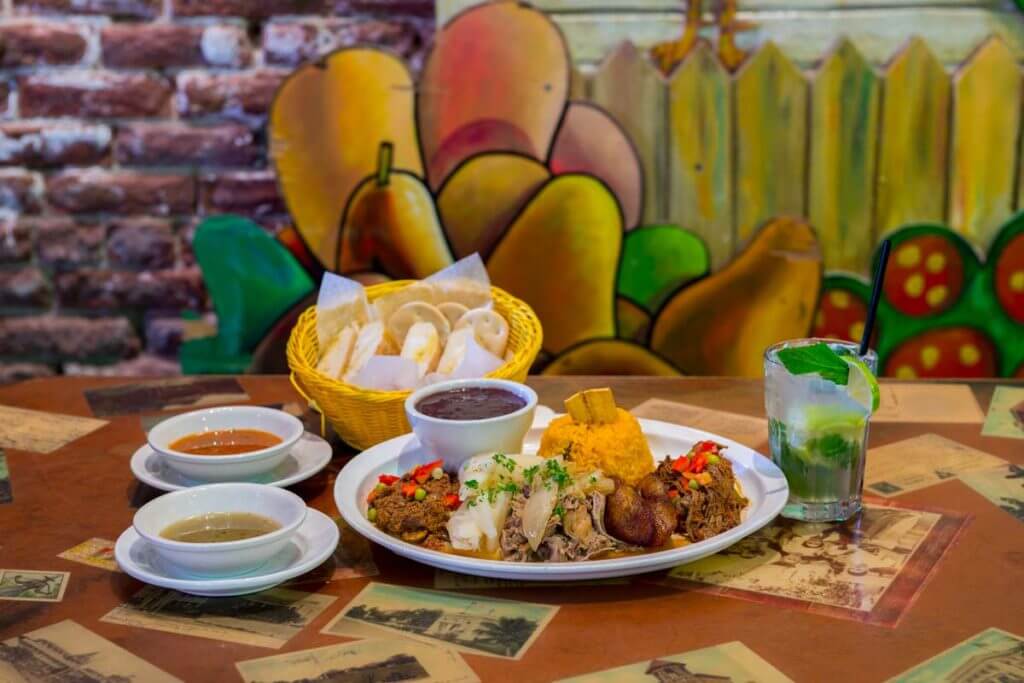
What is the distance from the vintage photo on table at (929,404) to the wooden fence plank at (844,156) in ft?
3.62

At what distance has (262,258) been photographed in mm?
2955

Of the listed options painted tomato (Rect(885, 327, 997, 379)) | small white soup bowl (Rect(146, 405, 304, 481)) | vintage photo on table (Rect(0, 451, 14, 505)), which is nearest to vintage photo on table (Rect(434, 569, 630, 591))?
small white soup bowl (Rect(146, 405, 304, 481))

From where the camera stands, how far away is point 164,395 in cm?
188

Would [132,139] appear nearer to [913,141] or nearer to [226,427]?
[226,427]

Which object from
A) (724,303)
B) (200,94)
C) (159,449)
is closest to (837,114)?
(724,303)

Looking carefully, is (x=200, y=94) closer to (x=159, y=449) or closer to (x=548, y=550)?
(x=159, y=449)

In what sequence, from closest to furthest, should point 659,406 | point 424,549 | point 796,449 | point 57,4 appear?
point 424,549
point 796,449
point 659,406
point 57,4

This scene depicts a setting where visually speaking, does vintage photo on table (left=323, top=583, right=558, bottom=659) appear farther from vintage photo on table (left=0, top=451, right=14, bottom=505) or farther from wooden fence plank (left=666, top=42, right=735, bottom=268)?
wooden fence plank (left=666, top=42, right=735, bottom=268)

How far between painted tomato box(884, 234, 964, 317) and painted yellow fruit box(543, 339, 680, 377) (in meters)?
0.65

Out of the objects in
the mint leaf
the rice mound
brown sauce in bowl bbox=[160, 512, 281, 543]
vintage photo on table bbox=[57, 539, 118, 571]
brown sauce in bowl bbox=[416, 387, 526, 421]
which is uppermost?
the mint leaf

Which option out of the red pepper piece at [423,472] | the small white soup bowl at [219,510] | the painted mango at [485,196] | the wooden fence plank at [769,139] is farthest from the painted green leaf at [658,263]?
the small white soup bowl at [219,510]

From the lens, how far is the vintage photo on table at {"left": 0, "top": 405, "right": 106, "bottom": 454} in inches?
64.1

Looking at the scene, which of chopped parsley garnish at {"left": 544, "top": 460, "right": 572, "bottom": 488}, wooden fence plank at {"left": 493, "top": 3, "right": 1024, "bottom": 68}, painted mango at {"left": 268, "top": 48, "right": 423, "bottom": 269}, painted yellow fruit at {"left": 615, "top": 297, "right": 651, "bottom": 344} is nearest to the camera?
chopped parsley garnish at {"left": 544, "top": 460, "right": 572, "bottom": 488}

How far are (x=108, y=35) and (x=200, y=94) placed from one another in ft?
0.91
